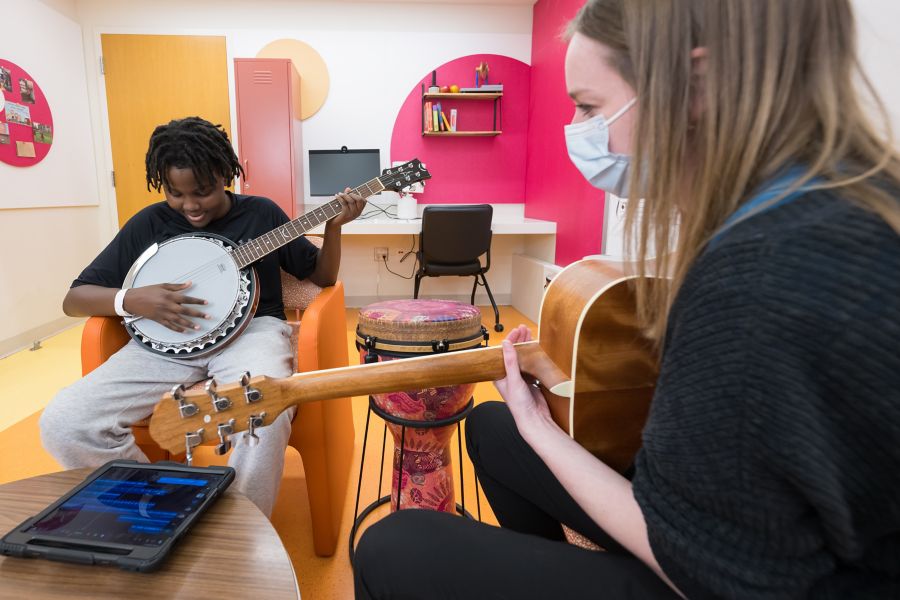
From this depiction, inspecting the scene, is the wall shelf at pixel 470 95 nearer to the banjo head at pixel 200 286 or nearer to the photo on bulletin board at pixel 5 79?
the photo on bulletin board at pixel 5 79

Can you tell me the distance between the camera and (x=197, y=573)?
0.67 metres

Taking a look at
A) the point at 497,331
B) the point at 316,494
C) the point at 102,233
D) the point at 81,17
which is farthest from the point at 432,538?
the point at 81,17

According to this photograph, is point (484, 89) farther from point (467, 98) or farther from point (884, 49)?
point (884, 49)

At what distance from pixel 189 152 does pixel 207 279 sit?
42 cm

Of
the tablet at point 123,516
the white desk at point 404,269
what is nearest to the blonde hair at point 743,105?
the tablet at point 123,516

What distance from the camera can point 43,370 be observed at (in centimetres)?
287

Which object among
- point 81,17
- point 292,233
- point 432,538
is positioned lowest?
point 432,538

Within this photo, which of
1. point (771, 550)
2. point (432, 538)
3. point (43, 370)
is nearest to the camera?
point (771, 550)

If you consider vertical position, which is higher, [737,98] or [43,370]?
[737,98]

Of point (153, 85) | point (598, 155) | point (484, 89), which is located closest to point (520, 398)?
point (598, 155)

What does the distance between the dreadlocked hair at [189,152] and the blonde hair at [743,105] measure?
1.42 meters

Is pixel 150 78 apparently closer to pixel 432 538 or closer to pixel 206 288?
pixel 206 288

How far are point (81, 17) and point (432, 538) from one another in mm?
5025

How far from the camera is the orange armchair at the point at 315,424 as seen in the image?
1.39 m
